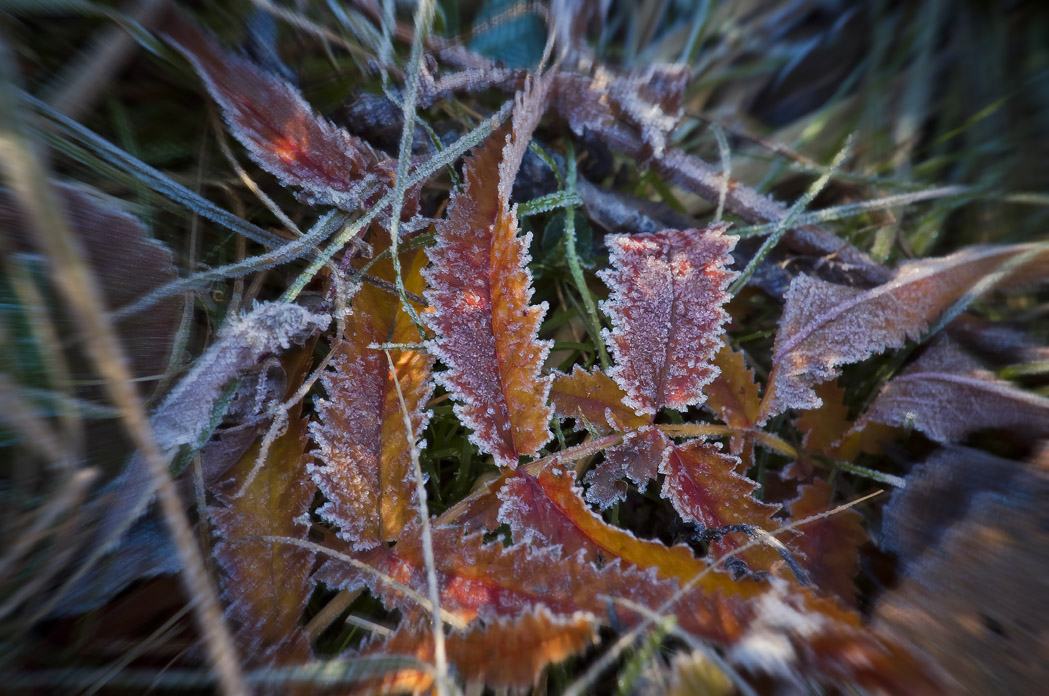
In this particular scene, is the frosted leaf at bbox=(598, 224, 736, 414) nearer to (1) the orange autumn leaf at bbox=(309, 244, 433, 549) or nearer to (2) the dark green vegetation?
(2) the dark green vegetation

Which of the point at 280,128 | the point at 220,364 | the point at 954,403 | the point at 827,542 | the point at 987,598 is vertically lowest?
the point at 987,598

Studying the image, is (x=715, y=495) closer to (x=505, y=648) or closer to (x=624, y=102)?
(x=505, y=648)

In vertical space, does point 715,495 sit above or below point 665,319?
below

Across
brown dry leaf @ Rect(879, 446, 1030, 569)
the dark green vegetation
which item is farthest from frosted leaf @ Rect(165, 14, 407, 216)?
brown dry leaf @ Rect(879, 446, 1030, 569)

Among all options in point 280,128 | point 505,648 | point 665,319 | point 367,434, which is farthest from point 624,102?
point 505,648

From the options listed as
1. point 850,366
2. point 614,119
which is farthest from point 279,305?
point 850,366
